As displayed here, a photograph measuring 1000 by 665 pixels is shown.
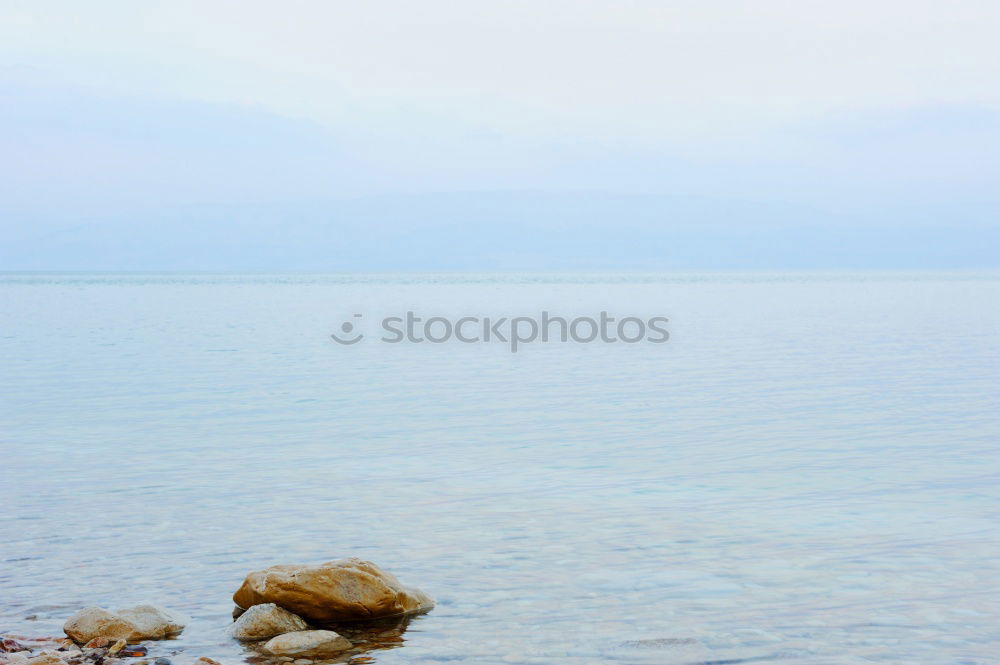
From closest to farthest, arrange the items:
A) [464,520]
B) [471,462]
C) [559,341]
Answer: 1. [464,520]
2. [471,462]
3. [559,341]

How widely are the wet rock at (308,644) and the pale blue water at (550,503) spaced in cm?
29

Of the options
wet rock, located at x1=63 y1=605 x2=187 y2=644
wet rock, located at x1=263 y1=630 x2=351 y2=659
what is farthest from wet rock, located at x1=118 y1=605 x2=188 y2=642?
wet rock, located at x1=263 y1=630 x2=351 y2=659

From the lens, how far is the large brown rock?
9.30 meters

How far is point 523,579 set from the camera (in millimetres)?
10414

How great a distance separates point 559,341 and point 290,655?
1533 inches

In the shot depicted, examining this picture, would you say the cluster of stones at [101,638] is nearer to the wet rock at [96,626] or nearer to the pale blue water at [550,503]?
the wet rock at [96,626]

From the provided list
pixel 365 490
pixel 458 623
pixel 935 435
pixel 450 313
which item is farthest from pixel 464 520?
pixel 450 313

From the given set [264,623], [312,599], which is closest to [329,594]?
Answer: [312,599]

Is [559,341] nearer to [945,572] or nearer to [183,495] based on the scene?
[183,495]

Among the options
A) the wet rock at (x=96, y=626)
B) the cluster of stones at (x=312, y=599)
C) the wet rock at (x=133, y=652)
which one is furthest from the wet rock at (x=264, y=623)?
the wet rock at (x=96, y=626)

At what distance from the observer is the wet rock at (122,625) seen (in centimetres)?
875

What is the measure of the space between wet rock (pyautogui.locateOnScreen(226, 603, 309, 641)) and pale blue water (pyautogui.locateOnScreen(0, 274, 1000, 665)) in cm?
20

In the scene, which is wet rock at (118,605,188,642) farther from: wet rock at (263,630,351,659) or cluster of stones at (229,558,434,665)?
wet rock at (263,630,351,659)

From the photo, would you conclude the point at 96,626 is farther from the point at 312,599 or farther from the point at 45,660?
the point at 312,599
